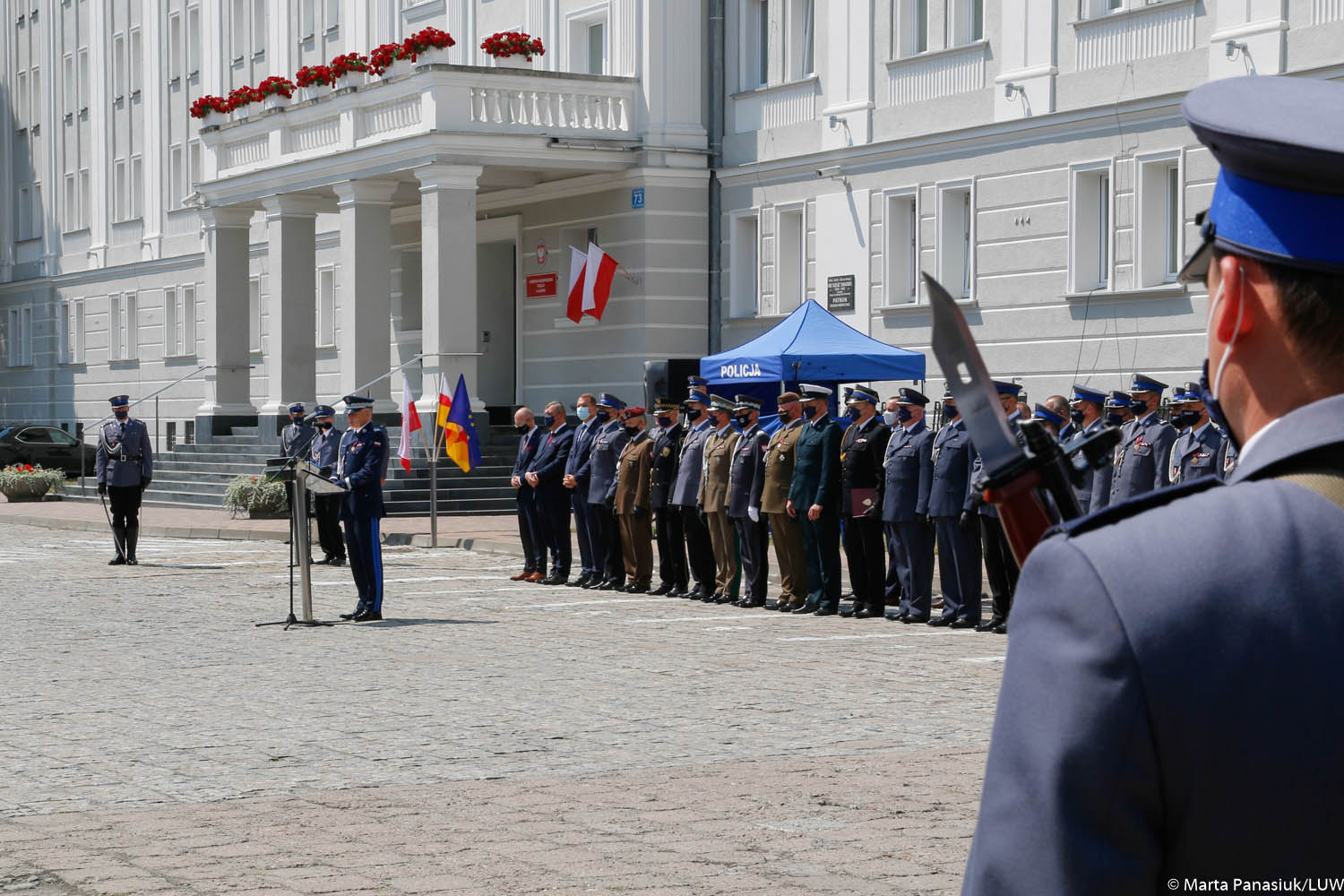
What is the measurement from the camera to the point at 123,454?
890 inches

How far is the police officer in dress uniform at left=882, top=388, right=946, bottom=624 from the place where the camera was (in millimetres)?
15992

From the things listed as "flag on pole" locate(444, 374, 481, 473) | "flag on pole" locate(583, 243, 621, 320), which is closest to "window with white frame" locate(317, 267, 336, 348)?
"flag on pole" locate(583, 243, 621, 320)

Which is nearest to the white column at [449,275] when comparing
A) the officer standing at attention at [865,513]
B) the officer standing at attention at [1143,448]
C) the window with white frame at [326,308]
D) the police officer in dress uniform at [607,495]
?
the window with white frame at [326,308]

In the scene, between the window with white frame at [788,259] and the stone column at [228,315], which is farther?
the stone column at [228,315]

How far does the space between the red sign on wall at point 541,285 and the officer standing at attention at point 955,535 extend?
19.1 metres

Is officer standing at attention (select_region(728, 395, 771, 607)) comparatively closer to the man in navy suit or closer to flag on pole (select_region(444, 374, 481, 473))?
flag on pole (select_region(444, 374, 481, 473))

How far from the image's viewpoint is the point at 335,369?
3997cm

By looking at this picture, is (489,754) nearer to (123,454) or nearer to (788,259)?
(123,454)

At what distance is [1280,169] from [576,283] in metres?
30.8

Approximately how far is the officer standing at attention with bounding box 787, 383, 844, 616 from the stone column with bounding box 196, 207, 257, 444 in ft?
74.4

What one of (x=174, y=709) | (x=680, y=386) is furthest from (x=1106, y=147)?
(x=174, y=709)

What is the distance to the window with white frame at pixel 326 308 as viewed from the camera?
4103 centimetres

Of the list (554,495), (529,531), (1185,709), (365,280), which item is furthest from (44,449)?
(1185,709)

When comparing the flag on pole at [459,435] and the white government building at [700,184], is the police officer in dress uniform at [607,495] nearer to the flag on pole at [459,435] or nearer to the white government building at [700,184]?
the flag on pole at [459,435]
